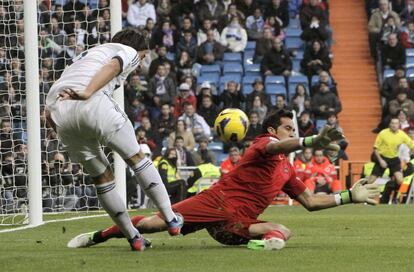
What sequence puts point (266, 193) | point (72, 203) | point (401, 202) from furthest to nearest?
point (401, 202), point (72, 203), point (266, 193)

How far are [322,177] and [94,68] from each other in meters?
14.2

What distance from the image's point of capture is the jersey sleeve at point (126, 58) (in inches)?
434

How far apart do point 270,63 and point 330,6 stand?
462 centimetres

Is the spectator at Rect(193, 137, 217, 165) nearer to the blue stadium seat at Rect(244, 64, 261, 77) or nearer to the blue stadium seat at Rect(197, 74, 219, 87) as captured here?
the blue stadium seat at Rect(197, 74, 219, 87)

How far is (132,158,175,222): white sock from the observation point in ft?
36.9

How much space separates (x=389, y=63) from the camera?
30922 mm

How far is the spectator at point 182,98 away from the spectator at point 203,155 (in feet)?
7.47

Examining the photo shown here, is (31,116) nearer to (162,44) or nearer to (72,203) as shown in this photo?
(72,203)

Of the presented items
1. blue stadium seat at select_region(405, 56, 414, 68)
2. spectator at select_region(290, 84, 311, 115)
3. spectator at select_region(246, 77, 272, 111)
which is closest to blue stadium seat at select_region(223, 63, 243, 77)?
spectator at select_region(246, 77, 272, 111)

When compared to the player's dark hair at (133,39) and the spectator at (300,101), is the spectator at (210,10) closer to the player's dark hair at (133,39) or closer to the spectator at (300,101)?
the spectator at (300,101)

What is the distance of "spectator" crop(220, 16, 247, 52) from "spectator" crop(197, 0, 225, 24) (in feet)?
1.69

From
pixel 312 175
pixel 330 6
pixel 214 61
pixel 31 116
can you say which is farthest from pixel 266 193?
pixel 330 6

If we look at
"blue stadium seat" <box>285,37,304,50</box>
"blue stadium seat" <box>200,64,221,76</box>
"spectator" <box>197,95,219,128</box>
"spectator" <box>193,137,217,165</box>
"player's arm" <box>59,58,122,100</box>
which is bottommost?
"spectator" <box>193,137,217,165</box>

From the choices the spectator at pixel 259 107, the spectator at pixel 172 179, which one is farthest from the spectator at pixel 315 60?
the spectator at pixel 172 179
